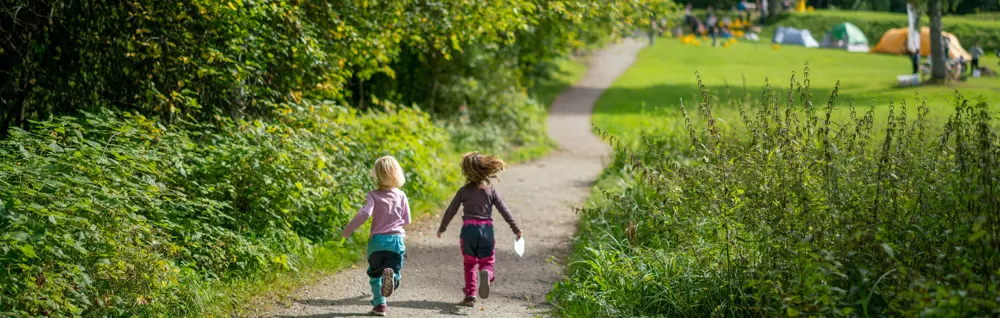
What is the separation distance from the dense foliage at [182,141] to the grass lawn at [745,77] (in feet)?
22.2

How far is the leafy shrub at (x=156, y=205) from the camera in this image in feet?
17.4

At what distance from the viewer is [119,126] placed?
7793 millimetres

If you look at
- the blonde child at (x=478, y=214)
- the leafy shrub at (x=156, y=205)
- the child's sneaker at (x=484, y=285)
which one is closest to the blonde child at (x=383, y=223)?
the blonde child at (x=478, y=214)

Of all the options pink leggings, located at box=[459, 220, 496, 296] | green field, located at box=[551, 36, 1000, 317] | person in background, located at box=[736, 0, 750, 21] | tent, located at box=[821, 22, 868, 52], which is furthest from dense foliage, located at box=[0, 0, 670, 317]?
person in background, located at box=[736, 0, 750, 21]

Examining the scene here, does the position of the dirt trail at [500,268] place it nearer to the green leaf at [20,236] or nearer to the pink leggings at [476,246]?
the pink leggings at [476,246]

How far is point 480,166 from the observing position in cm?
715

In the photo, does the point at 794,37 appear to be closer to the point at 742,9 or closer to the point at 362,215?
the point at 742,9

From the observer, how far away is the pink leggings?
7.21 m

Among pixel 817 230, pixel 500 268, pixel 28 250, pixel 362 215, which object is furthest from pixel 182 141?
pixel 817 230

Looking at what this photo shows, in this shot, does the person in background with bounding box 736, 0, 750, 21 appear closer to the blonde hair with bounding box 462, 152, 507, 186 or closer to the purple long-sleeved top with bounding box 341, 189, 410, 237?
the blonde hair with bounding box 462, 152, 507, 186

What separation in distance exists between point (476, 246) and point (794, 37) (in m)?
53.2

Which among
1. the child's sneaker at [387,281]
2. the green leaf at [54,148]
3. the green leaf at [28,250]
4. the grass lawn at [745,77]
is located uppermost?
Result: the green leaf at [54,148]

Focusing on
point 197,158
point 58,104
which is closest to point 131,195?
point 197,158

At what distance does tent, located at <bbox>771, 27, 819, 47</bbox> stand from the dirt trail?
4238 cm
